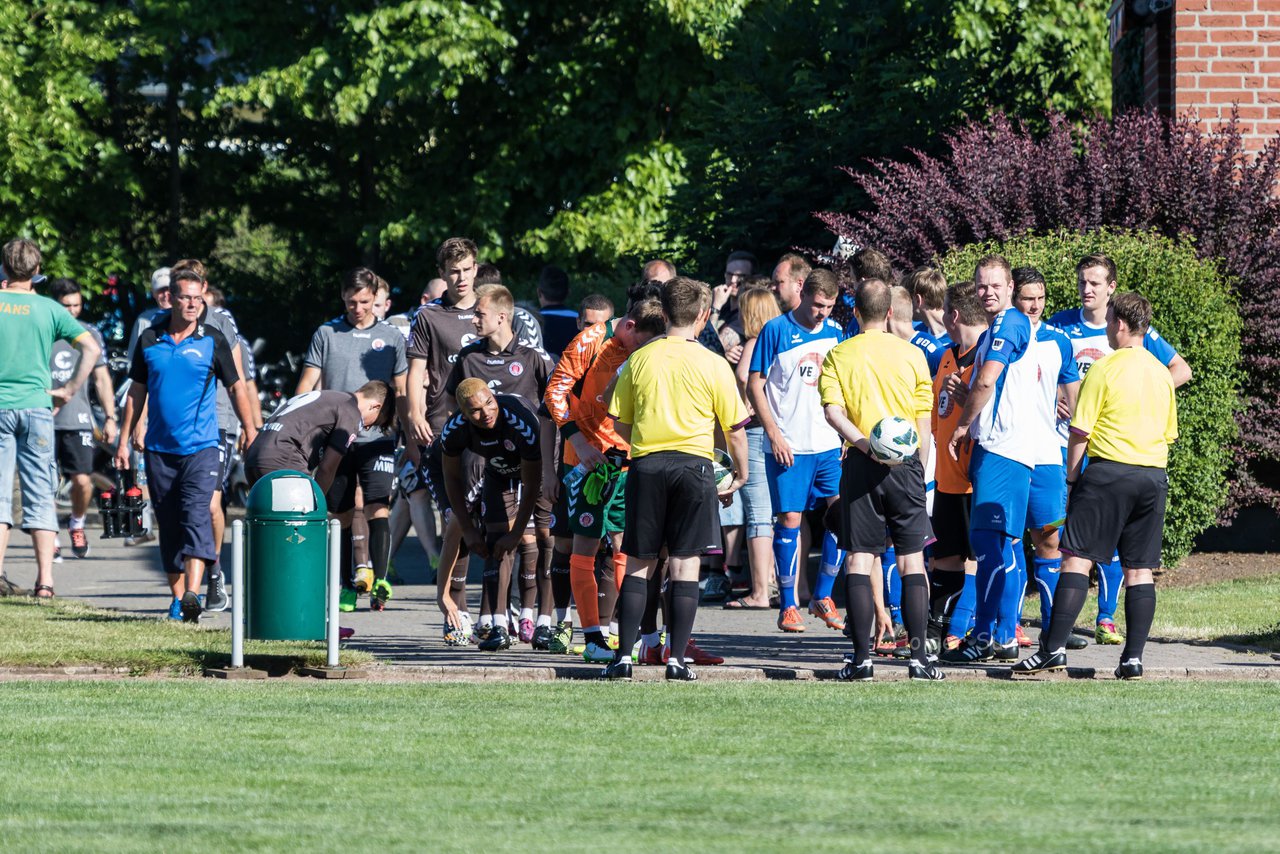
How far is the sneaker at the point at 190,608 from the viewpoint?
1162cm

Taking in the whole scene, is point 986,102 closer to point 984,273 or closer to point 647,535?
point 984,273

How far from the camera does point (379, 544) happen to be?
12.6 metres

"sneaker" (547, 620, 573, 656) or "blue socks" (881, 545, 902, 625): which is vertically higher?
"blue socks" (881, 545, 902, 625)

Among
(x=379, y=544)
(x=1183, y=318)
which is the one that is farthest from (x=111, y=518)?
(x=1183, y=318)

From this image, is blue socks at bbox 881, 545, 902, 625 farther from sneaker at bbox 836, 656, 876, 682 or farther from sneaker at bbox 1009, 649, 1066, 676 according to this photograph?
sneaker at bbox 836, 656, 876, 682

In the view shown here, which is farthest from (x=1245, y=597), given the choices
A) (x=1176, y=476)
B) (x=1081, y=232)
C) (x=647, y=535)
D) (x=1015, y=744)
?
(x=1015, y=744)

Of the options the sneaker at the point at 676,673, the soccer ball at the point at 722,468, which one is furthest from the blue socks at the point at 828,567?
the sneaker at the point at 676,673

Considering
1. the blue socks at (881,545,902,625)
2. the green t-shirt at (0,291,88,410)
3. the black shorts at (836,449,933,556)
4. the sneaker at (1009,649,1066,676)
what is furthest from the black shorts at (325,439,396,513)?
the sneaker at (1009,649,1066,676)

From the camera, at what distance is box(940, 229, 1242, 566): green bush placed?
1319 centimetres

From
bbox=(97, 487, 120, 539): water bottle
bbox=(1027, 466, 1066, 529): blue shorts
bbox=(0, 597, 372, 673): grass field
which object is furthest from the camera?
bbox=(97, 487, 120, 539): water bottle

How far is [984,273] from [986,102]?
8.77 metres

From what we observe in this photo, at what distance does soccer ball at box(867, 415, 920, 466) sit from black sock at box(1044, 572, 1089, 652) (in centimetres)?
97

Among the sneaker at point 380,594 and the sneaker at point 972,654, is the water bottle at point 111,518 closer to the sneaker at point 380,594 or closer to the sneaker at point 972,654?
the sneaker at point 380,594

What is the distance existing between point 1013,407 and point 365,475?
4.23 metres
